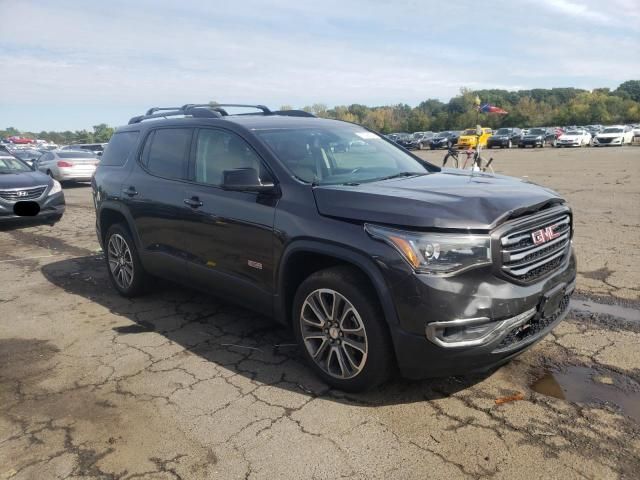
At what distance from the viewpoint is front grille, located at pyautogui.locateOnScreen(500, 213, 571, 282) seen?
3.06 metres

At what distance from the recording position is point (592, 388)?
3441 millimetres

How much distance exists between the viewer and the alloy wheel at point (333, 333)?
3.32 m

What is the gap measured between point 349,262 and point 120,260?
3.43 m

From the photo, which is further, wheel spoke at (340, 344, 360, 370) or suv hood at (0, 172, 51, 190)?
suv hood at (0, 172, 51, 190)

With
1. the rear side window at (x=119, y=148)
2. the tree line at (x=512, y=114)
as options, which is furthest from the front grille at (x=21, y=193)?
the tree line at (x=512, y=114)

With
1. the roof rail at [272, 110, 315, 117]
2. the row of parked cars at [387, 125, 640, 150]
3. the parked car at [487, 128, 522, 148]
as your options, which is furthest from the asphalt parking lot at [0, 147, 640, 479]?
the parked car at [487, 128, 522, 148]

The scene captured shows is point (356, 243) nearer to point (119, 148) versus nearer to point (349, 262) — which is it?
point (349, 262)

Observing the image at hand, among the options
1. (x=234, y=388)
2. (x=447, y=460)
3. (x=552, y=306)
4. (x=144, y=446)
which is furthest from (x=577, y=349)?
(x=144, y=446)

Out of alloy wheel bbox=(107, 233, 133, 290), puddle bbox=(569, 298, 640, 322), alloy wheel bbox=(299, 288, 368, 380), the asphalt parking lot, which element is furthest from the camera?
alloy wheel bbox=(107, 233, 133, 290)

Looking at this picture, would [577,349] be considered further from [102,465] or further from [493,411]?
[102,465]

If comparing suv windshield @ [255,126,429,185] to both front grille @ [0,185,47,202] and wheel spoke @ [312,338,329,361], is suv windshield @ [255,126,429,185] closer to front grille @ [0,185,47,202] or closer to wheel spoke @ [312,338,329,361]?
wheel spoke @ [312,338,329,361]

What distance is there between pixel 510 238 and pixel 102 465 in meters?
2.64

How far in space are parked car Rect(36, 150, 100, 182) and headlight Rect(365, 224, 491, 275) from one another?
1842 centimetres

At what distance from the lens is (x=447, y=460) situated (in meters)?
2.77
